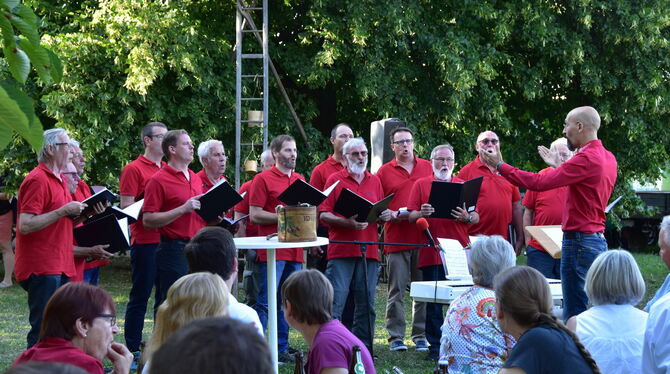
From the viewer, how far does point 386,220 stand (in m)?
8.02

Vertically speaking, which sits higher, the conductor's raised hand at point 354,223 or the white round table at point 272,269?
the conductor's raised hand at point 354,223

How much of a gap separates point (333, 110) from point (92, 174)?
15.5 feet

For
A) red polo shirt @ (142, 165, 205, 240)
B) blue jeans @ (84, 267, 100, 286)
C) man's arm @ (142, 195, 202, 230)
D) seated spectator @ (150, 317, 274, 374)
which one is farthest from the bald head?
Result: seated spectator @ (150, 317, 274, 374)

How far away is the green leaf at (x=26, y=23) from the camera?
2.60 metres

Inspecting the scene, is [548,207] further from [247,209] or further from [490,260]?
[490,260]

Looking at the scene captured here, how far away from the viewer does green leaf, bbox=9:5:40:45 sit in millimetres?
2596

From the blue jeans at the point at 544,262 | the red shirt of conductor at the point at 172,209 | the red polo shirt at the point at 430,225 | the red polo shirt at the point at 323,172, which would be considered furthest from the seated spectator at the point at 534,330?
the blue jeans at the point at 544,262

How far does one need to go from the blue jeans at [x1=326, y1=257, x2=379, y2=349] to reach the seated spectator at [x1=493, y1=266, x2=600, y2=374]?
4.03m

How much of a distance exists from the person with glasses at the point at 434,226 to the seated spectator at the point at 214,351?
6548 mm

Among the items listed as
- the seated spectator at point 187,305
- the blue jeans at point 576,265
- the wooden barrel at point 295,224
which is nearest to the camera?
the seated spectator at point 187,305

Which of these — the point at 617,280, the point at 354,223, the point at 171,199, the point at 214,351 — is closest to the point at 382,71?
the point at 354,223

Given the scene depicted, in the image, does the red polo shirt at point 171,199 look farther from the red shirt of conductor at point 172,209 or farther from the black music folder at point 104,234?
the black music folder at point 104,234

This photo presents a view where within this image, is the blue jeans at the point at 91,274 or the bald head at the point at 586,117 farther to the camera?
the blue jeans at the point at 91,274

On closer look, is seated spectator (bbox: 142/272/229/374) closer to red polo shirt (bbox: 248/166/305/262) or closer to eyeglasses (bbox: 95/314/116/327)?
eyeglasses (bbox: 95/314/116/327)
